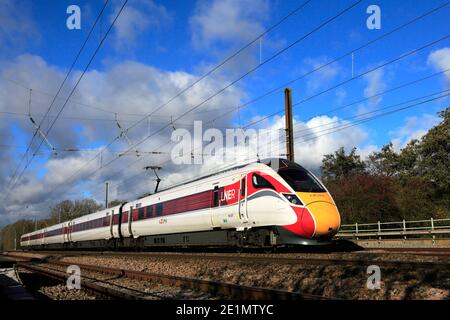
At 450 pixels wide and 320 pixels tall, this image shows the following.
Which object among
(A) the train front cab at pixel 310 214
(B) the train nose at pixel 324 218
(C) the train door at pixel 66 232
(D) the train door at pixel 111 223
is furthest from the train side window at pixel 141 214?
(C) the train door at pixel 66 232

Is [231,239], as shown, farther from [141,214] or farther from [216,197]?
[141,214]

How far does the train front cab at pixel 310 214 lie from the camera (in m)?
14.6

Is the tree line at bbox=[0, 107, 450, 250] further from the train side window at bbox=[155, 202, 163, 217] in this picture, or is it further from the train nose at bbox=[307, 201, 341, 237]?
the train nose at bbox=[307, 201, 341, 237]

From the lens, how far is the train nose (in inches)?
580

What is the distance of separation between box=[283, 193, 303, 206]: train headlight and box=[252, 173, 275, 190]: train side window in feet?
2.42

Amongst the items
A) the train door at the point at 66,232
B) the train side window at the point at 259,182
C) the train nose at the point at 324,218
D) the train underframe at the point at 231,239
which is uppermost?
the train side window at the point at 259,182

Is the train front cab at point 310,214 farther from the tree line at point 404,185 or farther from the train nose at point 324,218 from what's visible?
the tree line at point 404,185

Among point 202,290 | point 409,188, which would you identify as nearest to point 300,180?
point 202,290

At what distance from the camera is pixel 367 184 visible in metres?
35.0

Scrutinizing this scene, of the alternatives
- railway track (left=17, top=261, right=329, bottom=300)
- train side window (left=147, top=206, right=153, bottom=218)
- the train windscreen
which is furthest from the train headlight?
train side window (left=147, top=206, right=153, bottom=218)

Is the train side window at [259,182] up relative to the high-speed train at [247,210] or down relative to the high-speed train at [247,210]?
up

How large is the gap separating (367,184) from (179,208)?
740 inches
